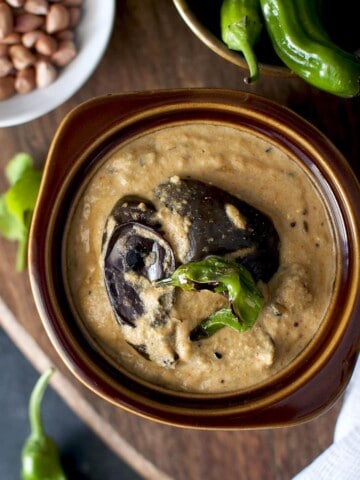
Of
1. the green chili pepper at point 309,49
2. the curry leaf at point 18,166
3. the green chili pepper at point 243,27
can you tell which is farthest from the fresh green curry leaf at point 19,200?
the green chili pepper at point 309,49

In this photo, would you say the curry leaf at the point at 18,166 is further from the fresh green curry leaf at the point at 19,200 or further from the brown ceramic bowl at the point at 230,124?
the brown ceramic bowl at the point at 230,124

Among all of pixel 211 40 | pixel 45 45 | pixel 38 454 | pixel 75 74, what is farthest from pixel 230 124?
pixel 38 454

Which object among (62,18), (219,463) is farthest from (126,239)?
(219,463)

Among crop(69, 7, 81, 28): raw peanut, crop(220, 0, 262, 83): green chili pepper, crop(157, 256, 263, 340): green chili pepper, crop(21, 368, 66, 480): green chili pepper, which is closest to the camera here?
crop(157, 256, 263, 340): green chili pepper

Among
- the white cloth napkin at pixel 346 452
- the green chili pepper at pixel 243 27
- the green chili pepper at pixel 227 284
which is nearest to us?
the green chili pepper at pixel 227 284

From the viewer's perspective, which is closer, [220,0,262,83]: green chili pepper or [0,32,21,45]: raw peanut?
[220,0,262,83]: green chili pepper

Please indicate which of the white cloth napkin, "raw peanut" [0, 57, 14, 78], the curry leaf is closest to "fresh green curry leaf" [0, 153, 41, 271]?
the curry leaf

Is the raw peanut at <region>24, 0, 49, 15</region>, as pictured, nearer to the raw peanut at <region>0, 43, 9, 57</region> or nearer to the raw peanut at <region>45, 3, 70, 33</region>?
the raw peanut at <region>45, 3, 70, 33</region>

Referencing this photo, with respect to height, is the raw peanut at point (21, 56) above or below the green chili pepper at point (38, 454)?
above
